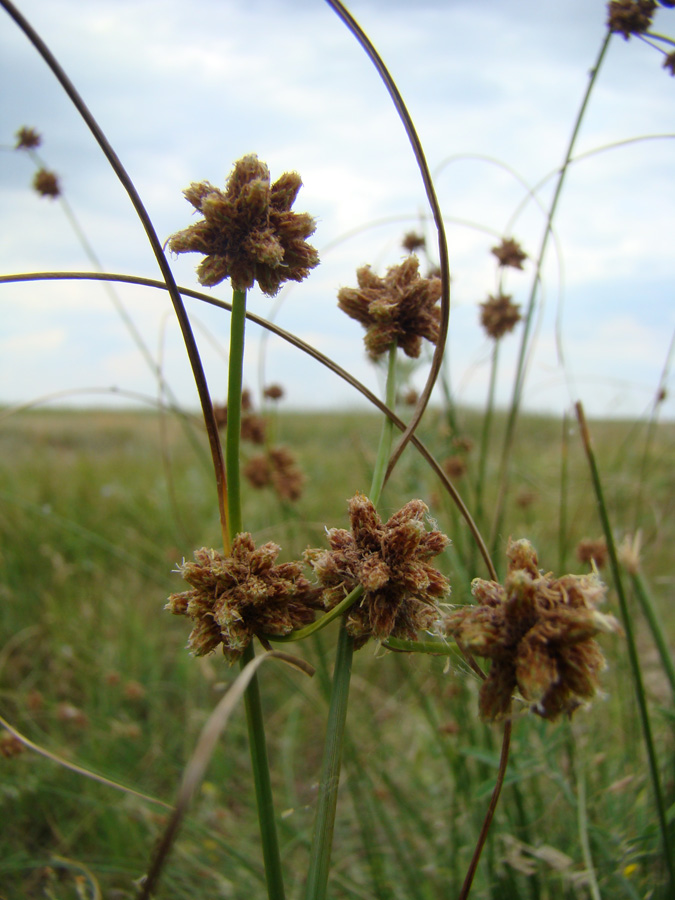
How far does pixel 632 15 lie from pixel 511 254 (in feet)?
1.61

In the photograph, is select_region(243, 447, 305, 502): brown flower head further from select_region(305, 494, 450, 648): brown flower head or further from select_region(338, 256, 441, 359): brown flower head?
select_region(305, 494, 450, 648): brown flower head

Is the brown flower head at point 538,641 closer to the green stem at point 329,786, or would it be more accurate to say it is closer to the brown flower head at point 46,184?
the green stem at point 329,786

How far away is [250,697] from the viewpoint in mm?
452

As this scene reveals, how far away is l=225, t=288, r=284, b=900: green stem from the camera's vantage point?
0.46 m

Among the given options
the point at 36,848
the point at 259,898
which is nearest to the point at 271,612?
the point at 259,898

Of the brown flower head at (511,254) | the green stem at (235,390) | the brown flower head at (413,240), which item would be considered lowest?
the green stem at (235,390)

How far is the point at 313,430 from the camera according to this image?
21.2 feet

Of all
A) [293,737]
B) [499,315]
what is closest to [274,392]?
[499,315]

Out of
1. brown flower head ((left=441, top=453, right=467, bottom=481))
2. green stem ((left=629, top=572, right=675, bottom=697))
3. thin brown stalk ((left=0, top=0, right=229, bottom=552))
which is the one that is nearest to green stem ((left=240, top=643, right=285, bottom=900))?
thin brown stalk ((left=0, top=0, right=229, bottom=552))

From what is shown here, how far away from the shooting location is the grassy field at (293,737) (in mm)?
1167

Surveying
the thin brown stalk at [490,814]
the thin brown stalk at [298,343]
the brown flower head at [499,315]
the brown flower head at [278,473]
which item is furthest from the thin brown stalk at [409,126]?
the brown flower head at [278,473]

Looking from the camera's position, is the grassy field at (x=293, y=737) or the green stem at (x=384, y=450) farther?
the grassy field at (x=293, y=737)

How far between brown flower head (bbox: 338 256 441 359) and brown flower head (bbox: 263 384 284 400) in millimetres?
1352

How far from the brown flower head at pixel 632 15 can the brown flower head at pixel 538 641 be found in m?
1.02
